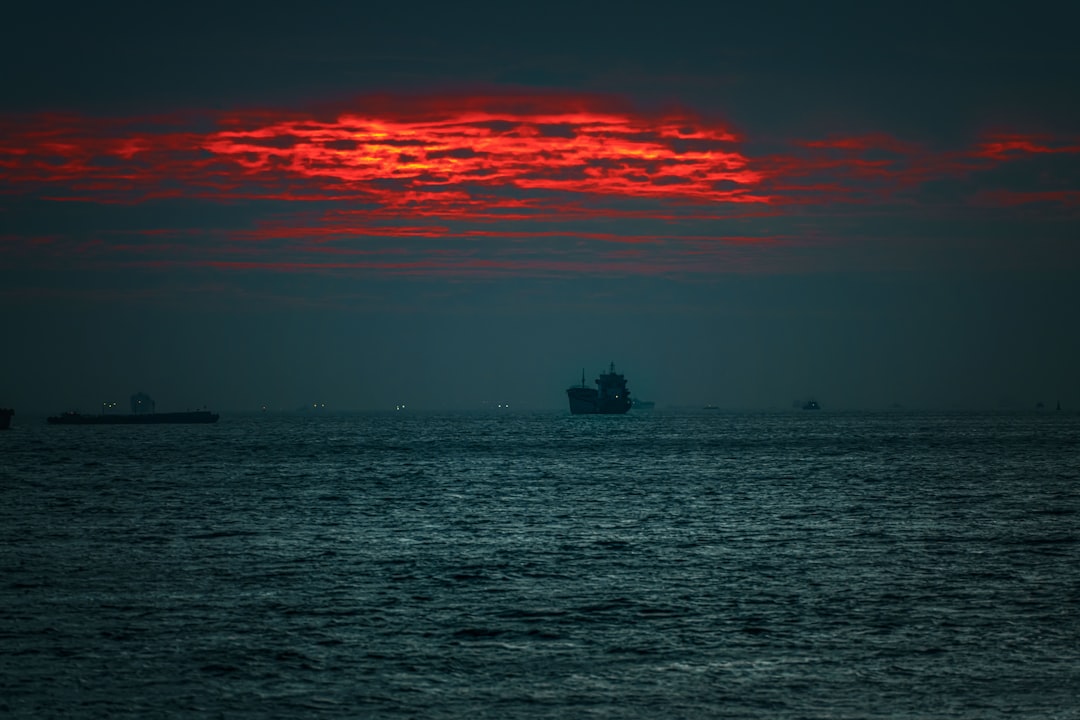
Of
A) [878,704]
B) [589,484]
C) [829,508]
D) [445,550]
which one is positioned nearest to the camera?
[878,704]

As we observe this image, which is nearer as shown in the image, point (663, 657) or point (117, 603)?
point (663, 657)

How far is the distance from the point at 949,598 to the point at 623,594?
10245 mm

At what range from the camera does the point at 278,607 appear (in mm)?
36375

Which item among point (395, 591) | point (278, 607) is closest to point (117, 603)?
point (278, 607)

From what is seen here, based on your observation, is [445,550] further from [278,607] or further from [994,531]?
[994,531]

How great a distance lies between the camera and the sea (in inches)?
1009

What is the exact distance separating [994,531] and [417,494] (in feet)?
131

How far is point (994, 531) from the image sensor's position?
2270 inches

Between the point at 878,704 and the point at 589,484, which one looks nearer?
the point at 878,704

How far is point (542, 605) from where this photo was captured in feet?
119

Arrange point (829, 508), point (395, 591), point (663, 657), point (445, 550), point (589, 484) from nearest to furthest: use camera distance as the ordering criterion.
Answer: point (663, 657) < point (395, 591) < point (445, 550) < point (829, 508) < point (589, 484)

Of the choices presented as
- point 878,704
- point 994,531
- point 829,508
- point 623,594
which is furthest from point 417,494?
point 878,704

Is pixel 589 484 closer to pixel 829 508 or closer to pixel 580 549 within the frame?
pixel 829 508

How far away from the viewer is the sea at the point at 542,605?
1009 inches
